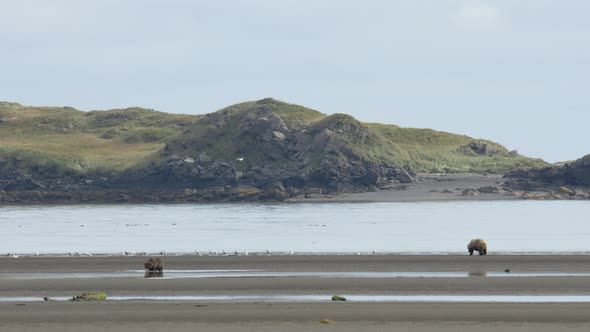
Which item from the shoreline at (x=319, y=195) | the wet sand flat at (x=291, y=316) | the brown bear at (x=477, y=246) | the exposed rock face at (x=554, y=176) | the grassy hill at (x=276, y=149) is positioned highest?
the grassy hill at (x=276, y=149)

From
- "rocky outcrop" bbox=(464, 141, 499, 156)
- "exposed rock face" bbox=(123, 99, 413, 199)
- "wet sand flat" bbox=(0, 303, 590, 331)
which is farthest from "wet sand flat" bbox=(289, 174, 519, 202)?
"wet sand flat" bbox=(0, 303, 590, 331)

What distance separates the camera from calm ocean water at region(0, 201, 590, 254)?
52.2 metres

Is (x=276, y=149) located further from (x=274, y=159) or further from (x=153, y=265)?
(x=153, y=265)

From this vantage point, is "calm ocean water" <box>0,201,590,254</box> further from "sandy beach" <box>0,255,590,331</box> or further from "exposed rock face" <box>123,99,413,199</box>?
"exposed rock face" <box>123,99,413,199</box>

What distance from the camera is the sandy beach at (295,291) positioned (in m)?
23.7

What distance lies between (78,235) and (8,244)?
837 centimetres

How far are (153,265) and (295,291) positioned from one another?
25.3 ft

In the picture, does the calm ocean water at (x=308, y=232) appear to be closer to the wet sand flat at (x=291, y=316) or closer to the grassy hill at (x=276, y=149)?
the wet sand flat at (x=291, y=316)

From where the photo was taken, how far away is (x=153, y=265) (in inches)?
1447

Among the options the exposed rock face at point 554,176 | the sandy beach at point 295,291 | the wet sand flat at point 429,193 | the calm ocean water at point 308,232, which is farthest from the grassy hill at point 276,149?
the sandy beach at point 295,291

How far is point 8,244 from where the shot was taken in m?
57.3

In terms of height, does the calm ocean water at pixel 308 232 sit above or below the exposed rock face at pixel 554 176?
below

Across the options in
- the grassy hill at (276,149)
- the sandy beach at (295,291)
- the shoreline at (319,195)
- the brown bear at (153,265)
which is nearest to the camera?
the sandy beach at (295,291)

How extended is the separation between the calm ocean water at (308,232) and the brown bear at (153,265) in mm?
11862
